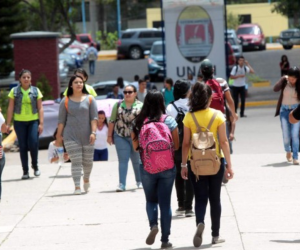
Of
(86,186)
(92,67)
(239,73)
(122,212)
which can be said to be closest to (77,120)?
(86,186)

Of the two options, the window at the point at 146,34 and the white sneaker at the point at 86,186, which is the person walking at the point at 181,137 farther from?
the window at the point at 146,34

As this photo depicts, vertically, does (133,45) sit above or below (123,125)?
above

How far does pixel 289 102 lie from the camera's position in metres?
13.5

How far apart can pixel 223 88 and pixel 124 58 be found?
39895 mm

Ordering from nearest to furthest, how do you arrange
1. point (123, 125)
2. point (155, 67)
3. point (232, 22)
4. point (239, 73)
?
point (123, 125) → point (239, 73) → point (155, 67) → point (232, 22)

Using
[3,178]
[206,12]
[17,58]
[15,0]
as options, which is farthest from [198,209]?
[15,0]

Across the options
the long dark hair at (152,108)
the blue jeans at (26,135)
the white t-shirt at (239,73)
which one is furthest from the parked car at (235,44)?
the long dark hair at (152,108)

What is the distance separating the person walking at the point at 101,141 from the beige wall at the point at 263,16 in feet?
179

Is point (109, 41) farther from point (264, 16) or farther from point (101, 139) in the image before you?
point (101, 139)

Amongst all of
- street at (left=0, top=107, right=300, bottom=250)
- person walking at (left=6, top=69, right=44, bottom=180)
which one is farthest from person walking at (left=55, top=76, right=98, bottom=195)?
person walking at (left=6, top=69, right=44, bottom=180)

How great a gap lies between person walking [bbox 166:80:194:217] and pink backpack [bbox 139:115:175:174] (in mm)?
1333

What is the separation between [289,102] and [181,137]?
4.43 metres

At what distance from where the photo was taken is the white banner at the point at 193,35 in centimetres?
2430

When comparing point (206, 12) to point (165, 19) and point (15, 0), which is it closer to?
point (165, 19)
